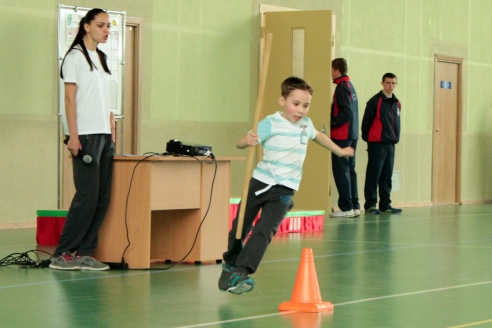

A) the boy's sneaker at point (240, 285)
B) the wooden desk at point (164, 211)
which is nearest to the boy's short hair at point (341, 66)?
the wooden desk at point (164, 211)

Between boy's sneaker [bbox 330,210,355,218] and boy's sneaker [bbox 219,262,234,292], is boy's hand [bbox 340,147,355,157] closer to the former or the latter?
boy's sneaker [bbox 219,262,234,292]

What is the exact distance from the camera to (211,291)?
20.1ft

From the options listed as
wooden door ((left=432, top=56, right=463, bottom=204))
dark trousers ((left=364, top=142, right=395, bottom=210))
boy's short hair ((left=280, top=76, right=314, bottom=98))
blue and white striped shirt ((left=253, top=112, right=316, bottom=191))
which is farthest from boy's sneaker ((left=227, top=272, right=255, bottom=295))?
wooden door ((left=432, top=56, right=463, bottom=204))

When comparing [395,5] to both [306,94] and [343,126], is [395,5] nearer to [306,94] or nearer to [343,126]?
[343,126]

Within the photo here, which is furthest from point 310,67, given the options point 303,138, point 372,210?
point 303,138

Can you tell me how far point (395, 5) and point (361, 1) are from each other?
84cm

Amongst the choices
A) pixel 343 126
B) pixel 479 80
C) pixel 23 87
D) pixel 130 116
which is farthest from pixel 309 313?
Answer: pixel 479 80

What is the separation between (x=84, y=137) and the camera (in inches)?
281

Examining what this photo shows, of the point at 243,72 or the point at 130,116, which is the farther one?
the point at 243,72

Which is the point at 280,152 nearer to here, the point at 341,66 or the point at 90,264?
the point at 90,264

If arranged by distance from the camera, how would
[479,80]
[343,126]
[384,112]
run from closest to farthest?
[343,126], [384,112], [479,80]

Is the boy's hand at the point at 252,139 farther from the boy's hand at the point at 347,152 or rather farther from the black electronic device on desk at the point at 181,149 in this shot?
the black electronic device on desk at the point at 181,149

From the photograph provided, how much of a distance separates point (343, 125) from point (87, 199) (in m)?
6.58

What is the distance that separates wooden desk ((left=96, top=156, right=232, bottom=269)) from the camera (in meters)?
7.26
